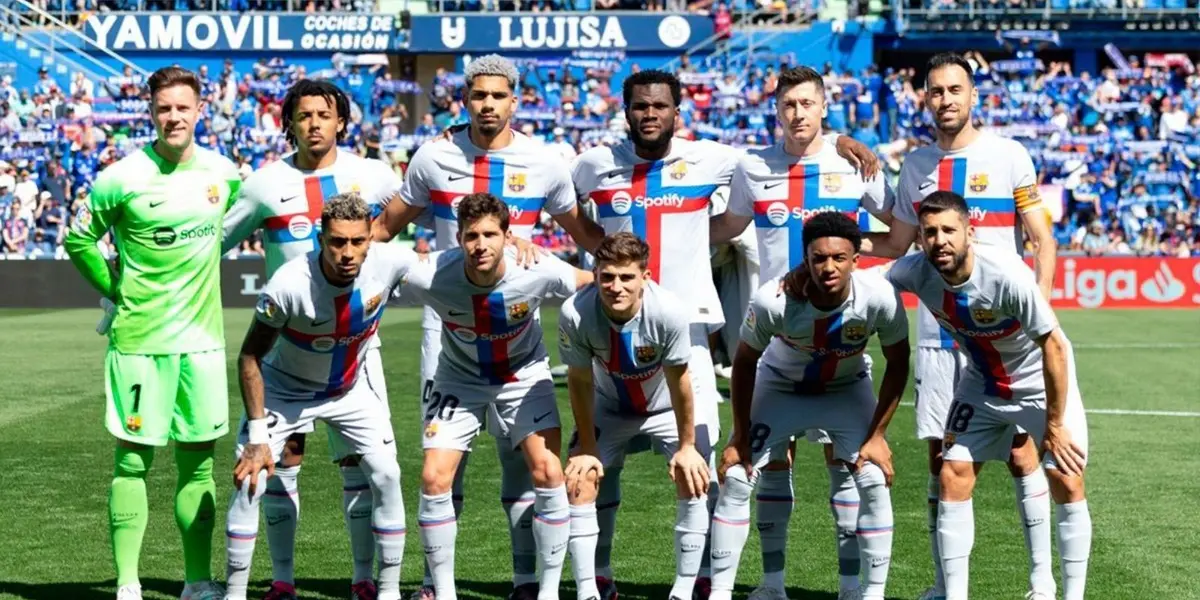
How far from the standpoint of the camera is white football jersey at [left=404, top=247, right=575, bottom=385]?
7012 mm

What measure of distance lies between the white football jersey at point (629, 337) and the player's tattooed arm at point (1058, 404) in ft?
4.75

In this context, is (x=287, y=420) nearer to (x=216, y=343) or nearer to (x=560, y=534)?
(x=216, y=343)

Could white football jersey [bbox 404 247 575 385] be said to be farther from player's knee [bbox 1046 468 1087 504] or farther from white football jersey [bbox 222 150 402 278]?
player's knee [bbox 1046 468 1087 504]

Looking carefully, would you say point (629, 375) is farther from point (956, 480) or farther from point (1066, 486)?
point (1066, 486)

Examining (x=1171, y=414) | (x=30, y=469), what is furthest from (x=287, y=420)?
(x=1171, y=414)

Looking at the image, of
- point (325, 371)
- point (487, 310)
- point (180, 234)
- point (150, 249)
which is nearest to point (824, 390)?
point (487, 310)

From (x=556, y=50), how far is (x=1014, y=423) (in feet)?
91.1

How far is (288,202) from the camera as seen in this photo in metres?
7.43

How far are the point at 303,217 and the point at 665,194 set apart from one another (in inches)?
64.9

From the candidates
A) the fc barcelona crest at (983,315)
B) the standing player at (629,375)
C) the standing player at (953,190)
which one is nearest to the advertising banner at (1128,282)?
the standing player at (953,190)

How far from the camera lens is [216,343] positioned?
719 cm

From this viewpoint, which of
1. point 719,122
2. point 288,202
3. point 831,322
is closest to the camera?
point 831,322

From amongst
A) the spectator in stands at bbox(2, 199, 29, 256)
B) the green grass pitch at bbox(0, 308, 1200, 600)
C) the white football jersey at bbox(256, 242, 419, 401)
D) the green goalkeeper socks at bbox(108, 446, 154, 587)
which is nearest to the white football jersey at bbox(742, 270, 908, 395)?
the green grass pitch at bbox(0, 308, 1200, 600)

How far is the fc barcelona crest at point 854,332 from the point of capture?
6.93 m
